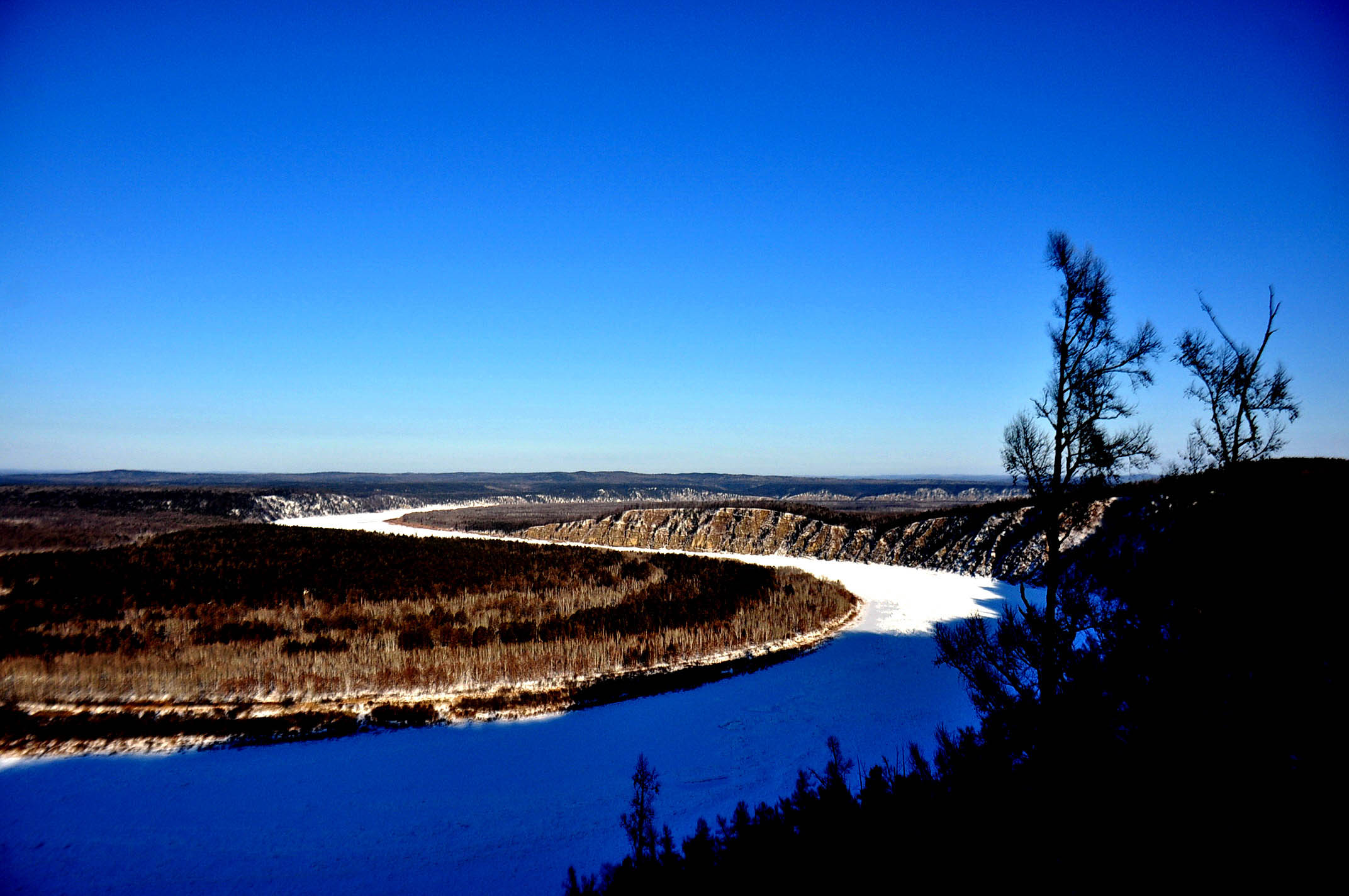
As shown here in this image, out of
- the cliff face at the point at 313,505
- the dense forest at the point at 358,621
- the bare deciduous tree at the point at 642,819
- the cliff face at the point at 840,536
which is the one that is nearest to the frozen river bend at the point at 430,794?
the bare deciduous tree at the point at 642,819

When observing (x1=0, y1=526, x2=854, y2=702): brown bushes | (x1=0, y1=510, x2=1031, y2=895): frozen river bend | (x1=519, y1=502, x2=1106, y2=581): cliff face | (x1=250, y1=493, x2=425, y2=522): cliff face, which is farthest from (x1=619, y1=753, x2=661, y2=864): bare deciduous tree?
(x1=250, y1=493, x2=425, y2=522): cliff face

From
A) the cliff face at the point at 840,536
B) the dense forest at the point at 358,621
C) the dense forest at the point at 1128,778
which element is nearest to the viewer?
the dense forest at the point at 1128,778

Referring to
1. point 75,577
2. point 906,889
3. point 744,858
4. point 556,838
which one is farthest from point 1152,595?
point 75,577

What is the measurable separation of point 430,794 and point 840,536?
1578 inches

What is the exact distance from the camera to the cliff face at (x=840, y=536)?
33781mm

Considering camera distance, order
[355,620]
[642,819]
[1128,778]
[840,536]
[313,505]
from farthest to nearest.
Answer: [313,505] < [840,536] < [355,620] < [642,819] < [1128,778]

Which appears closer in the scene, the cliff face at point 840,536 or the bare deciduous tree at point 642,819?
the bare deciduous tree at point 642,819

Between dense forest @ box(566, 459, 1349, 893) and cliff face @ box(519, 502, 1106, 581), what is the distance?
13.5m

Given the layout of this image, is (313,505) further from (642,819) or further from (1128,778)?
(1128,778)

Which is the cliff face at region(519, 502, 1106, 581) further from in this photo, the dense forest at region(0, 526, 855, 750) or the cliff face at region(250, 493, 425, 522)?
the cliff face at region(250, 493, 425, 522)

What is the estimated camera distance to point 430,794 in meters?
9.05

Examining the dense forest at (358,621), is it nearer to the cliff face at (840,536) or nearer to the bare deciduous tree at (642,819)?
the bare deciduous tree at (642,819)

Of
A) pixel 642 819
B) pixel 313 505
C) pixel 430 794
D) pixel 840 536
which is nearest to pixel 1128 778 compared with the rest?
pixel 642 819

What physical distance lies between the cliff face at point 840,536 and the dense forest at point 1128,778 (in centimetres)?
1354
